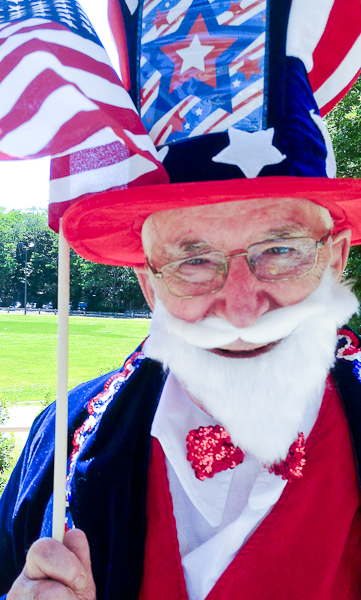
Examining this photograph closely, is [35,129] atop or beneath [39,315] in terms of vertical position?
atop

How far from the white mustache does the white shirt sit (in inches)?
10.6

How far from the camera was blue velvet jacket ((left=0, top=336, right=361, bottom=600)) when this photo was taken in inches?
55.7

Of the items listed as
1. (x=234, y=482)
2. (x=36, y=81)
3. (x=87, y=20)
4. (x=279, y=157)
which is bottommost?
(x=234, y=482)

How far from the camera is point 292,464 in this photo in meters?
1.42

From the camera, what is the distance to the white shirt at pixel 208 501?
138 centimetres

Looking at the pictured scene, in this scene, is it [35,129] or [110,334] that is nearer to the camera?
[35,129]

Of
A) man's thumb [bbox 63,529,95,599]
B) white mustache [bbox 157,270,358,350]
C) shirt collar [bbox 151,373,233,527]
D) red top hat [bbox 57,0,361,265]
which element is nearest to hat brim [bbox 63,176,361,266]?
red top hat [bbox 57,0,361,265]

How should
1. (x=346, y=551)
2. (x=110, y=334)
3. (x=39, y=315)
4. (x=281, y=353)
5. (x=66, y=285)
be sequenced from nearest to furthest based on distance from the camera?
(x=66, y=285) → (x=346, y=551) → (x=281, y=353) → (x=110, y=334) → (x=39, y=315)

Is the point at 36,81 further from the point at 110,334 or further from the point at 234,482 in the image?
the point at 110,334

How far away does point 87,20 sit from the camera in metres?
1.26

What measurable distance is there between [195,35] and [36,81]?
457 mm

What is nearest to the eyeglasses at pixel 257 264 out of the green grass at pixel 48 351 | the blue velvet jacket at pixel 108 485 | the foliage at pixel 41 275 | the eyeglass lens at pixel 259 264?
the eyeglass lens at pixel 259 264

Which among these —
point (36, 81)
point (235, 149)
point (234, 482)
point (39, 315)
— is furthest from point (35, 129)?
point (39, 315)

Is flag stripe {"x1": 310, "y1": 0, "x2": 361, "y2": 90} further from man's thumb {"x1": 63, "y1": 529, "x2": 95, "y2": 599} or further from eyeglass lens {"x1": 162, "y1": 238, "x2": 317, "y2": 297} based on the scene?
man's thumb {"x1": 63, "y1": 529, "x2": 95, "y2": 599}
